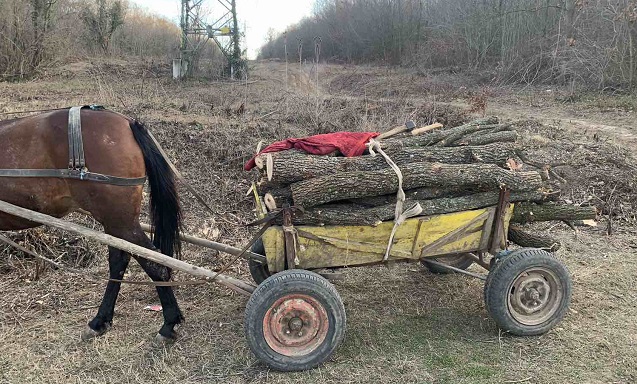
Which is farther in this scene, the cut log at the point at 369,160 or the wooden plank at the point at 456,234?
the wooden plank at the point at 456,234

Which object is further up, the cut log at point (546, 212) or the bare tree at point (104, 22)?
the bare tree at point (104, 22)

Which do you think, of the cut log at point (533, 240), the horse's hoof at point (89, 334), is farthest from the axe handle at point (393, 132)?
the horse's hoof at point (89, 334)

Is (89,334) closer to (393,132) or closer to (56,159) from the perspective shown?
(56,159)

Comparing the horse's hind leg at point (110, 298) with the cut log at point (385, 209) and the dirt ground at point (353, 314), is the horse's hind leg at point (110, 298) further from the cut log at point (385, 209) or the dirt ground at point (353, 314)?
the cut log at point (385, 209)

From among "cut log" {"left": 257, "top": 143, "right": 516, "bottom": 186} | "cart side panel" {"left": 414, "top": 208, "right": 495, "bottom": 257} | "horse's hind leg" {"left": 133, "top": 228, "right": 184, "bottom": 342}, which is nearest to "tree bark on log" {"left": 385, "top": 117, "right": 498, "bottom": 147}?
"cut log" {"left": 257, "top": 143, "right": 516, "bottom": 186}

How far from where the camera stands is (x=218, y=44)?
18.8 metres

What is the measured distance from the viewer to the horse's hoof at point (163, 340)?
11.6 feet

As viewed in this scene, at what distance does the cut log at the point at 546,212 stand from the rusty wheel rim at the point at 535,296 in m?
0.43

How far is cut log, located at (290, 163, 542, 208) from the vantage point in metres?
3.23

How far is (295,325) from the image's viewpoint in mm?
3184

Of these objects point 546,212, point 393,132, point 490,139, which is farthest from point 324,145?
point 546,212

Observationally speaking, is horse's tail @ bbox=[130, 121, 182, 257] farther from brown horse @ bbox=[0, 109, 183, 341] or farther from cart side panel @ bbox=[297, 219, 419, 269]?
cart side panel @ bbox=[297, 219, 419, 269]

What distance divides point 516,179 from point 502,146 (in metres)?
0.35

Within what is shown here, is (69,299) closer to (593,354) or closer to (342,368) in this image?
(342,368)
